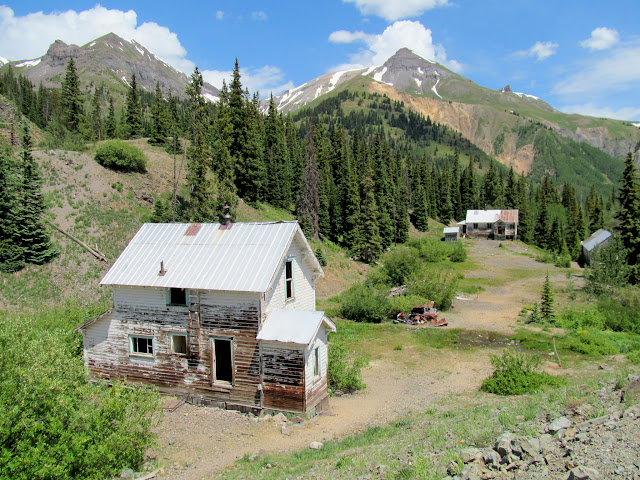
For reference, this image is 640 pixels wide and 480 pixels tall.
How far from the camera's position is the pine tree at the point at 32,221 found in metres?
29.6

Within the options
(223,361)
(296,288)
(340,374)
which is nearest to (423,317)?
(340,374)

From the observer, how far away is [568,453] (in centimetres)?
803

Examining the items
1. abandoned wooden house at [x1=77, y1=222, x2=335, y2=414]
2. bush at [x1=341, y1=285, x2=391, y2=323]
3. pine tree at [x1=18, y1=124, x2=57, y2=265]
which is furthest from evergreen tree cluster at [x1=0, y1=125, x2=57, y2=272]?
bush at [x1=341, y1=285, x2=391, y2=323]

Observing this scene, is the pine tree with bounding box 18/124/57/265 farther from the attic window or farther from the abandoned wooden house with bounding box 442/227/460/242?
the abandoned wooden house with bounding box 442/227/460/242

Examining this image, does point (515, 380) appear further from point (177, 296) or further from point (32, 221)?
point (32, 221)

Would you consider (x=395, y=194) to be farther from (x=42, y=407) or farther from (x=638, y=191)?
(x=42, y=407)

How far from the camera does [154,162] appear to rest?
49.0 meters

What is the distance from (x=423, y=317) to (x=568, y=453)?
25.0 metres

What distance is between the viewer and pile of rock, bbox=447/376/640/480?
23.6ft

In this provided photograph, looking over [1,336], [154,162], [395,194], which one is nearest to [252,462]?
[1,336]

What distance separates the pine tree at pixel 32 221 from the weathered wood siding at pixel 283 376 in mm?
23417

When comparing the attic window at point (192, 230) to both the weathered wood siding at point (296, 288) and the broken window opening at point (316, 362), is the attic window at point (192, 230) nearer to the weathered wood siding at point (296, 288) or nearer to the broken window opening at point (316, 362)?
the weathered wood siding at point (296, 288)

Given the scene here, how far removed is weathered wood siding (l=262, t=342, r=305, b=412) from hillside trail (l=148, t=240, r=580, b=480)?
2.53 ft

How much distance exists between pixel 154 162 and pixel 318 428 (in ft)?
139
